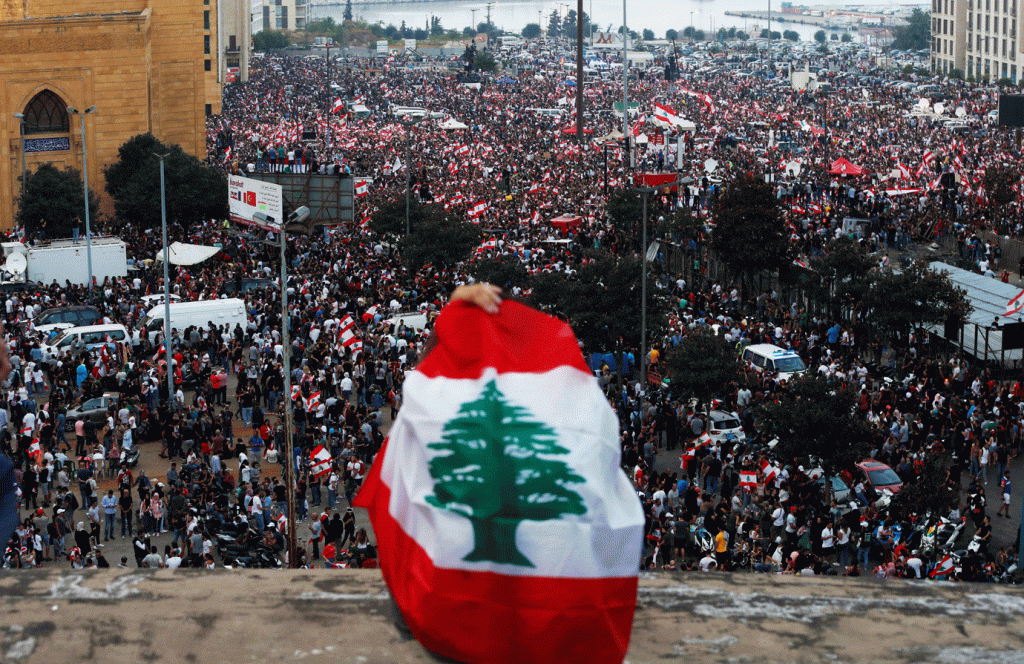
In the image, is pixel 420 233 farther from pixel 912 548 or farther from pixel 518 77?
pixel 518 77

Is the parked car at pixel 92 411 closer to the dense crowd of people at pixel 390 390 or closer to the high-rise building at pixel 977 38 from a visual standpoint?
the dense crowd of people at pixel 390 390

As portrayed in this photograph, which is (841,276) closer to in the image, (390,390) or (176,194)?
(390,390)

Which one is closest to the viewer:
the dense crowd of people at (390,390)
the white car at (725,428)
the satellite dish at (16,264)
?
the dense crowd of people at (390,390)

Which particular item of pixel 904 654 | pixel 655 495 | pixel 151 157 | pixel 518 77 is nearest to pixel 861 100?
pixel 518 77

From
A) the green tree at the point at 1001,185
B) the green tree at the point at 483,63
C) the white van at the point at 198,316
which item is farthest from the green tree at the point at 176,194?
the green tree at the point at 483,63

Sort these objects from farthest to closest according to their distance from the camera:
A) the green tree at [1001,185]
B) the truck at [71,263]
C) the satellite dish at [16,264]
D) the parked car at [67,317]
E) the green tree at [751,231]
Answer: the green tree at [1001,185] < the truck at [71,263] < the satellite dish at [16,264] < the green tree at [751,231] < the parked car at [67,317]

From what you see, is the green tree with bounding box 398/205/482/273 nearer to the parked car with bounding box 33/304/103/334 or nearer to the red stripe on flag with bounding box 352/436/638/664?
the parked car with bounding box 33/304/103/334
